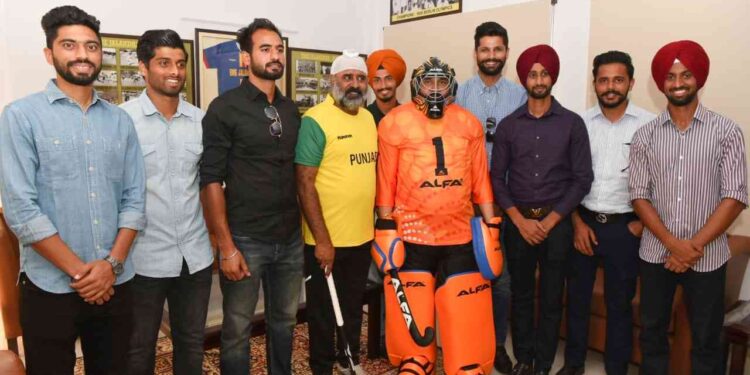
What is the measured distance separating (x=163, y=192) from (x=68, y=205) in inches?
14.2

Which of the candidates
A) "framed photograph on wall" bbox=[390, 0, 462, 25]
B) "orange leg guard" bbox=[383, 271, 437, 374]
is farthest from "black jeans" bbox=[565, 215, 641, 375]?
"framed photograph on wall" bbox=[390, 0, 462, 25]

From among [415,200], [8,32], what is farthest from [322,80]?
[415,200]

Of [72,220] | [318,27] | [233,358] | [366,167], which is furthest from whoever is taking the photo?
[318,27]

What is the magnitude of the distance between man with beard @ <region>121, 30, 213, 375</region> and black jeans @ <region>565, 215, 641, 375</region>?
1773mm

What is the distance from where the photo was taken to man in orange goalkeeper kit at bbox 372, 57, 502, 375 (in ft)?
8.09

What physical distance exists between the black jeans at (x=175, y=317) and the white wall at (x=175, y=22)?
2121mm

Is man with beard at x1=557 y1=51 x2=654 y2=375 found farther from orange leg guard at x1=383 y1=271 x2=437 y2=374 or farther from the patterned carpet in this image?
the patterned carpet

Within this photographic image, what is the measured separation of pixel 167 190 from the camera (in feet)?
6.86

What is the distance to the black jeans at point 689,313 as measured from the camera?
7.90ft

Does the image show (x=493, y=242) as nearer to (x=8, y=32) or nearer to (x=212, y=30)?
(x=212, y=30)

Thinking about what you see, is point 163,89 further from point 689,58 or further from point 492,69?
point 689,58

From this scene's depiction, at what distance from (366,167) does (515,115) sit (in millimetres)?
824

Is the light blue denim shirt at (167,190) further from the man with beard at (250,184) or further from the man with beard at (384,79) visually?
the man with beard at (384,79)

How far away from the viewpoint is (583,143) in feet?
8.87
